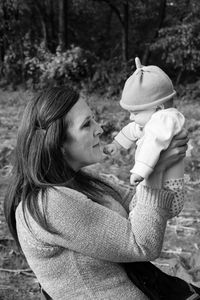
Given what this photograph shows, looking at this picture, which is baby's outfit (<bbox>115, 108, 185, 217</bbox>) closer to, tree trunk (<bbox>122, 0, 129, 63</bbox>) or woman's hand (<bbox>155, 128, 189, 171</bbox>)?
woman's hand (<bbox>155, 128, 189, 171</bbox>)

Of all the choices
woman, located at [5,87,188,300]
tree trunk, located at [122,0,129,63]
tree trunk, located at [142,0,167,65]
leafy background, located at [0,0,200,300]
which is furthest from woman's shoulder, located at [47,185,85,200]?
tree trunk, located at [122,0,129,63]

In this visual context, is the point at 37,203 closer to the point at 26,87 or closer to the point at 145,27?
the point at 26,87

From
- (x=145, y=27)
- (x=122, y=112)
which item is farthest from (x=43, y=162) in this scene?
(x=145, y=27)

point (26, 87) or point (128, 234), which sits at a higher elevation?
point (128, 234)

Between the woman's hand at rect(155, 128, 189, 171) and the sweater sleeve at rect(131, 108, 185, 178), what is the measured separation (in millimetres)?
28

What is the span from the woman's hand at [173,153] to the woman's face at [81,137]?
279mm

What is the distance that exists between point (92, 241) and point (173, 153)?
42cm

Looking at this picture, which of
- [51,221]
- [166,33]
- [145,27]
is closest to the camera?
[51,221]

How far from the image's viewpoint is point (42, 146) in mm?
1761

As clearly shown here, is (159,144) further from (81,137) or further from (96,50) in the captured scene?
(96,50)

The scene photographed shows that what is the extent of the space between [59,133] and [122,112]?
900 centimetres

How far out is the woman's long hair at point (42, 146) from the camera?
5.77 ft

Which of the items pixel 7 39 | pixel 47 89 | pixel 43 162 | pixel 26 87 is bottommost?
pixel 26 87

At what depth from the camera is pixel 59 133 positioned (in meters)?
1.77
